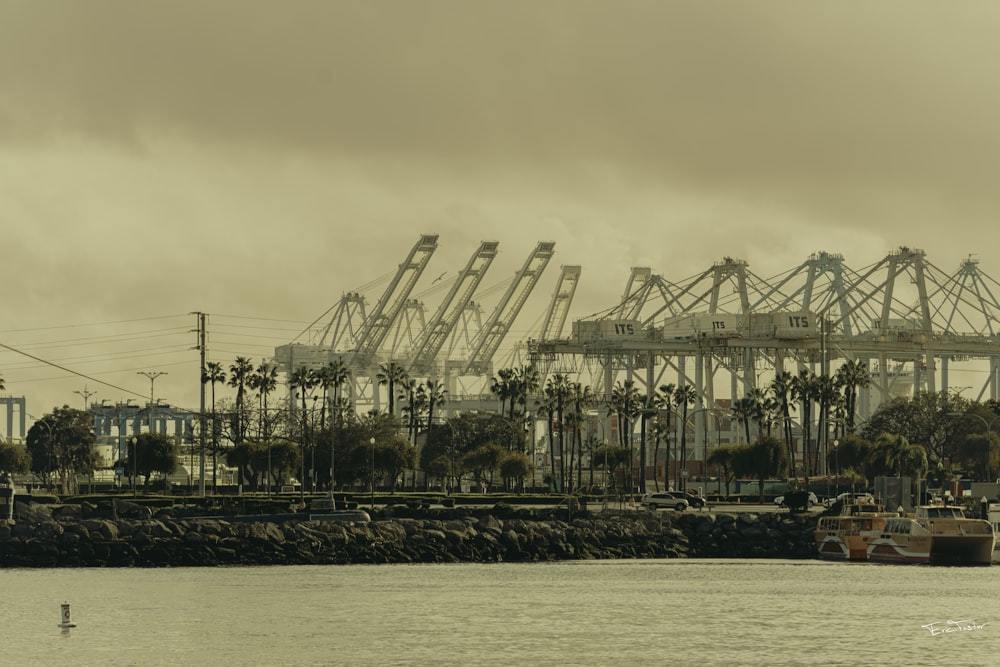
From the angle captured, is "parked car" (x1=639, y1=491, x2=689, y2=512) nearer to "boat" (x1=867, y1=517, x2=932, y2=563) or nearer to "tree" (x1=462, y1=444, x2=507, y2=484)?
"boat" (x1=867, y1=517, x2=932, y2=563)

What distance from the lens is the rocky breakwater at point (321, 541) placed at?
85.0 metres

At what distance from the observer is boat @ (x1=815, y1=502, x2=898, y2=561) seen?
9144 centimetres

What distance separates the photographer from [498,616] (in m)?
60.3

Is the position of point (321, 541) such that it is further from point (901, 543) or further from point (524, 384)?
point (524, 384)

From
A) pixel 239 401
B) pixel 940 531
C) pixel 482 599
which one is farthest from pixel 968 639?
pixel 239 401

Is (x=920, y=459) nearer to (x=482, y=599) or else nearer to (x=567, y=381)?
(x=567, y=381)

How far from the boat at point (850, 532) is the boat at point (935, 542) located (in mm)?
621

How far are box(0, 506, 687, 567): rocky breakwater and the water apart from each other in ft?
11.5

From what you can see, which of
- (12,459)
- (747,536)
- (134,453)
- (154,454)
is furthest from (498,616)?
(12,459)

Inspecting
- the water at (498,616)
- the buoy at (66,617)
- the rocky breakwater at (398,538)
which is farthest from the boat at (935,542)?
the buoy at (66,617)

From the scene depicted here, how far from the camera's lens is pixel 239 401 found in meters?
158

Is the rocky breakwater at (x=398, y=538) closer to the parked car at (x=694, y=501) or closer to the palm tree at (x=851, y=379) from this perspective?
the parked car at (x=694, y=501)

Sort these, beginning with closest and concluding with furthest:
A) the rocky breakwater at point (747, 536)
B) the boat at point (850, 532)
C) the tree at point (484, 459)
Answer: the boat at point (850, 532)
the rocky breakwater at point (747, 536)
the tree at point (484, 459)

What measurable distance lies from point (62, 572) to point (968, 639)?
146 ft
